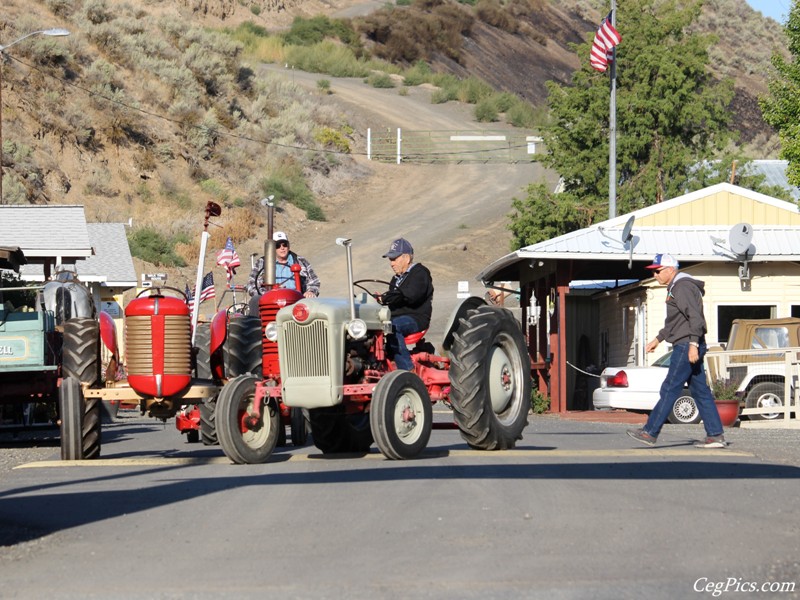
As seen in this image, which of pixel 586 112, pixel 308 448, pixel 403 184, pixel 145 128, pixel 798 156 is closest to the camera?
pixel 308 448

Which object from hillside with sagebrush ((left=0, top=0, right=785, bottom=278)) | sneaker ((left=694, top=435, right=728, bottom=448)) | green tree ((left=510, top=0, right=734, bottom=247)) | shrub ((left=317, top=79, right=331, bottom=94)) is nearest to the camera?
sneaker ((left=694, top=435, right=728, bottom=448))

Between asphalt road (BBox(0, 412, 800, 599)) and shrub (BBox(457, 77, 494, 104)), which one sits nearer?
asphalt road (BBox(0, 412, 800, 599))

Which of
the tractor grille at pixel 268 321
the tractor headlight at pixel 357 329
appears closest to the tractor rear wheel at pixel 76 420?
the tractor grille at pixel 268 321

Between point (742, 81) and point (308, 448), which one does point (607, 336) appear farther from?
point (742, 81)

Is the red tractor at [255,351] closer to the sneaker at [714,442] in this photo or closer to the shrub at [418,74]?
the sneaker at [714,442]

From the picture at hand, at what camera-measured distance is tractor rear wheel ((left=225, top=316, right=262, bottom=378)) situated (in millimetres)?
15008

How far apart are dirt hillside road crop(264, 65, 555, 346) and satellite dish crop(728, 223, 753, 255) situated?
17985 mm

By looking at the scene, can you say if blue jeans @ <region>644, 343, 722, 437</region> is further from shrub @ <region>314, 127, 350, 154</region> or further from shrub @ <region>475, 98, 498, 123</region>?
shrub @ <region>475, 98, 498, 123</region>

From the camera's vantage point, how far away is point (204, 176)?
6019 cm

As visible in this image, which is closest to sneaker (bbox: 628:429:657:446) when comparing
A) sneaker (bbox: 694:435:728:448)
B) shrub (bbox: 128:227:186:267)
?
sneaker (bbox: 694:435:728:448)

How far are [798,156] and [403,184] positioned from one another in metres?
37.7

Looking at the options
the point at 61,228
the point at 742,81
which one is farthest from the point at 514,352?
the point at 742,81

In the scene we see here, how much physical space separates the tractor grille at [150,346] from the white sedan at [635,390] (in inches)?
480

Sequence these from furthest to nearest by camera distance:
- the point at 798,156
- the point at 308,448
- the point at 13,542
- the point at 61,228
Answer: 1. the point at 61,228
2. the point at 798,156
3. the point at 308,448
4. the point at 13,542
